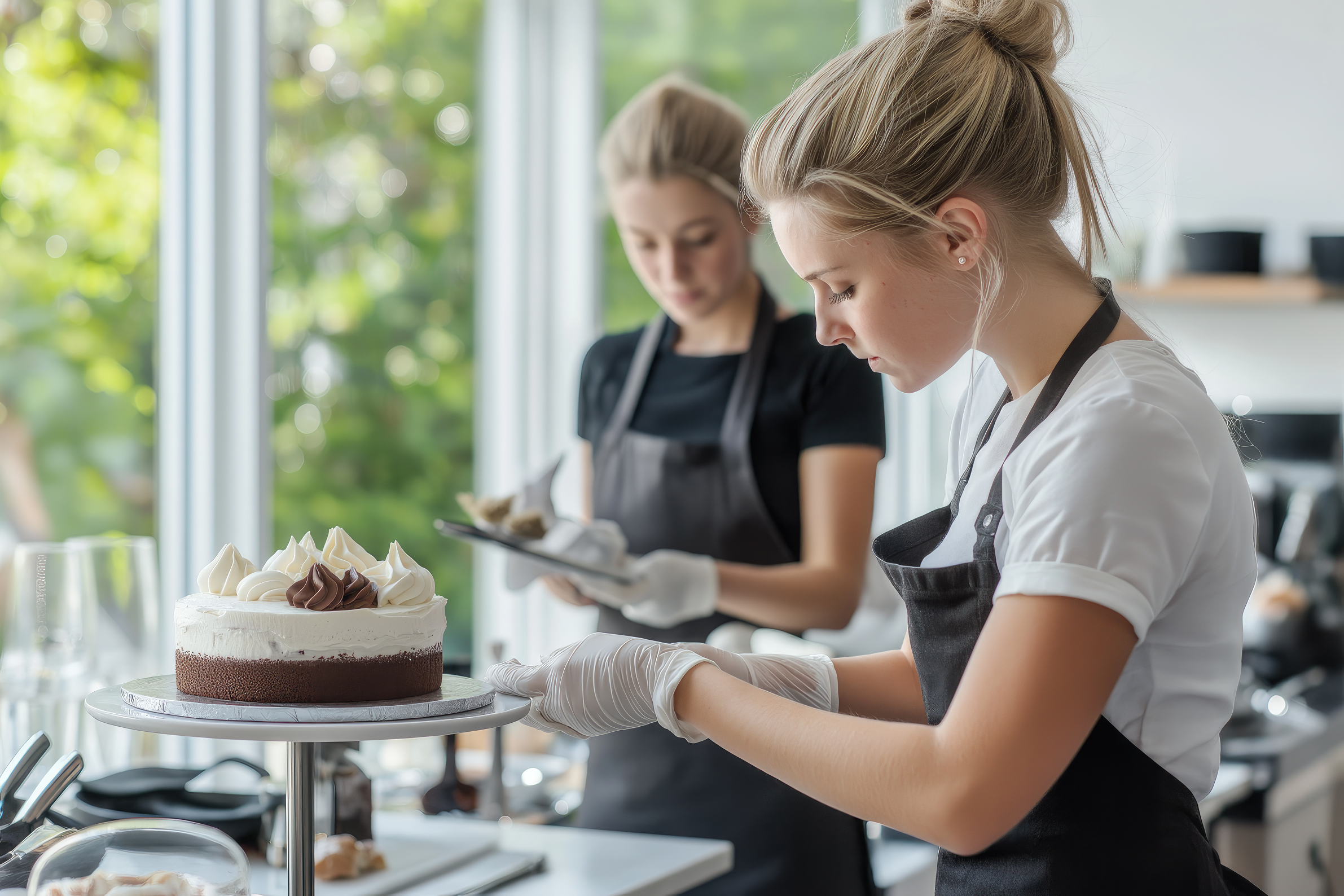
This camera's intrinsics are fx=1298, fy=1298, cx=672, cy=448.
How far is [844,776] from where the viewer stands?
0.91 meters

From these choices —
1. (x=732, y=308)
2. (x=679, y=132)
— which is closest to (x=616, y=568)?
(x=732, y=308)

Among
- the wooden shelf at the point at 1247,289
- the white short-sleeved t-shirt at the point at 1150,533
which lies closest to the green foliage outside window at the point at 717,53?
the wooden shelf at the point at 1247,289

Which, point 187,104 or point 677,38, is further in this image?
point 677,38

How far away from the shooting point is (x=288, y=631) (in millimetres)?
1052

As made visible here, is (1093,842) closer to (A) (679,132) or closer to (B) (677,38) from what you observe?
(A) (679,132)

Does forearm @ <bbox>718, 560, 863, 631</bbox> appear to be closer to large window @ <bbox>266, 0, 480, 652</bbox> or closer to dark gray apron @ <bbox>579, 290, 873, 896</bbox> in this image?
dark gray apron @ <bbox>579, 290, 873, 896</bbox>

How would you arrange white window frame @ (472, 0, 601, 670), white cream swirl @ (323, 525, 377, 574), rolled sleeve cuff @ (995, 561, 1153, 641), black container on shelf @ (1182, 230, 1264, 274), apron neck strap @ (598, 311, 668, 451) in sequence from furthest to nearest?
black container on shelf @ (1182, 230, 1264, 274) < white window frame @ (472, 0, 601, 670) < apron neck strap @ (598, 311, 668, 451) < white cream swirl @ (323, 525, 377, 574) < rolled sleeve cuff @ (995, 561, 1153, 641)

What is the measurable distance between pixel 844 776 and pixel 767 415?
0.99m

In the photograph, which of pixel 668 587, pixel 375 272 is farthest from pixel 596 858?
pixel 375 272

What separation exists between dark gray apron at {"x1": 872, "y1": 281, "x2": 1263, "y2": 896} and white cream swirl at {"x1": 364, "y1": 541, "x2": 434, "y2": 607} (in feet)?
1.38

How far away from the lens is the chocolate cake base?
1.04 m

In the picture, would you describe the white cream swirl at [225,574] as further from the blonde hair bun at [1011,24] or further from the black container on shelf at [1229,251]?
the black container on shelf at [1229,251]

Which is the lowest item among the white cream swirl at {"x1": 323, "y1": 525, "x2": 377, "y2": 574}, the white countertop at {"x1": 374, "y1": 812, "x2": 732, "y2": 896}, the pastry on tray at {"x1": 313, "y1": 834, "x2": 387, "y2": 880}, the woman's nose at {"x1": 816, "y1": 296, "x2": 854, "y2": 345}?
the white countertop at {"x1": 374, "y1": 812, "x2": 732, "y2": 896}

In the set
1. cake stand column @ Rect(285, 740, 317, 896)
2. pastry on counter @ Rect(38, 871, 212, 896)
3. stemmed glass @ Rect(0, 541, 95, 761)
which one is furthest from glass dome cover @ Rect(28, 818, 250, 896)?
stemmed glass @ Rect(0, 541, 95, 761)
